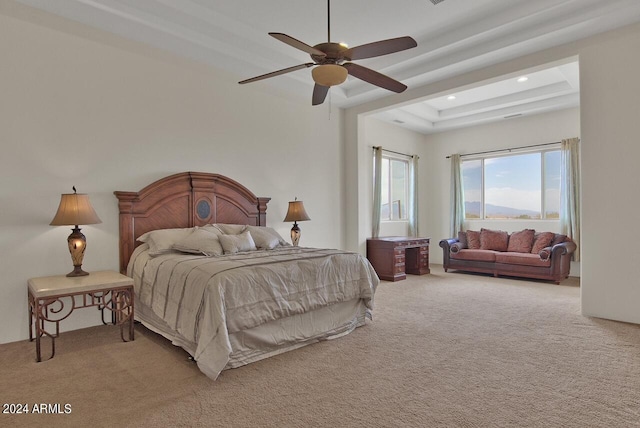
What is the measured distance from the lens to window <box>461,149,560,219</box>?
7016mm

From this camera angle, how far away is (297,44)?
9.14 feet

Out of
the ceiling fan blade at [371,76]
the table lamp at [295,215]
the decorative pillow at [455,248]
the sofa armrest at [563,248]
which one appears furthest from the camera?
the decorative pillow at [455,248]

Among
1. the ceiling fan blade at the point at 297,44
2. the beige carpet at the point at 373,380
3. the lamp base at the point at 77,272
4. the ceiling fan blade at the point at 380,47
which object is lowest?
the beige carpet at the point at 373,380

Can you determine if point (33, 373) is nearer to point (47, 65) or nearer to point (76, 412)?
point (76, 412)

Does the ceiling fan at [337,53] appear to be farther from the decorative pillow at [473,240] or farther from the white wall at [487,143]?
the white wall at [487,143]

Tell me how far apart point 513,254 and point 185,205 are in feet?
18.0

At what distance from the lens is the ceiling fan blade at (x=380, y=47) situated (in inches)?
109

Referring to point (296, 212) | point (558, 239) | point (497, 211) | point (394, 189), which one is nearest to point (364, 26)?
point (296, 212)

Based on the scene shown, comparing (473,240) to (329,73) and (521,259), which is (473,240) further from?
(329,73)

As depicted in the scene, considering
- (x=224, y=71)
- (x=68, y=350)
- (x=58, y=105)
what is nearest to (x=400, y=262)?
(x=224, y=71)

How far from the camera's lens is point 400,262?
21.0 feet

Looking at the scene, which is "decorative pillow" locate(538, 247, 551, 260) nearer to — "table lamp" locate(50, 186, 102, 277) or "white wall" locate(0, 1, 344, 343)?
"white wall" locate(0, 1, 344, 343)

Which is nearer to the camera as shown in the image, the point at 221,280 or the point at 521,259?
the point at 221,280

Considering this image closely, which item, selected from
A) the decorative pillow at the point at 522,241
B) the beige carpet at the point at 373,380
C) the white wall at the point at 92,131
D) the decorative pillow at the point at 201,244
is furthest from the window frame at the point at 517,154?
the decorative pillow at the point at 201,244
